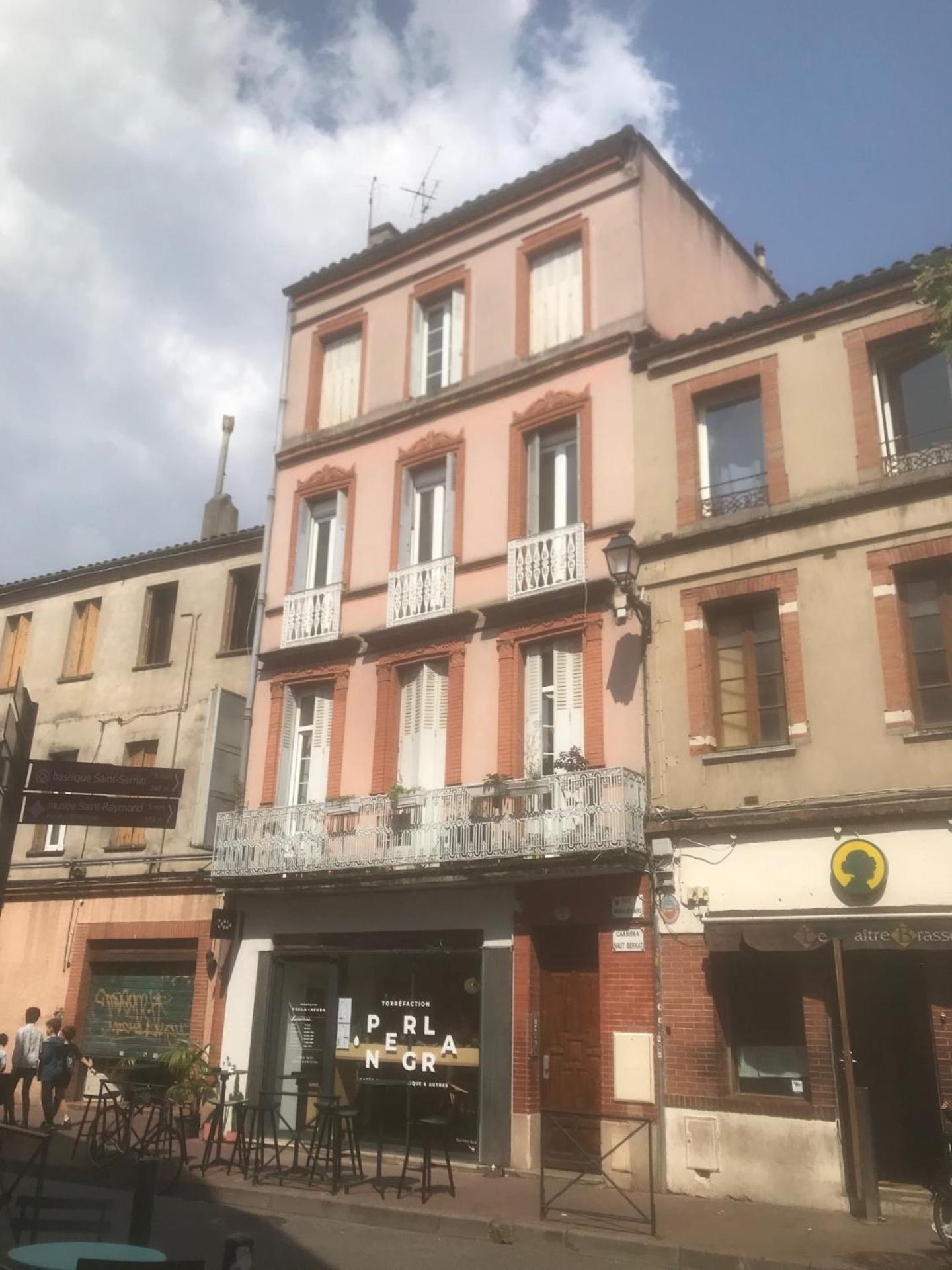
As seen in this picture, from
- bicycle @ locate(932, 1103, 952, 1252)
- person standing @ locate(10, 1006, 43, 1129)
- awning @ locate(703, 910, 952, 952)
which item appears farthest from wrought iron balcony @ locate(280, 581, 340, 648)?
bicycle @ locate(932, 1103, 952, 1252)

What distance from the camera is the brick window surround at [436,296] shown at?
59.8 feet

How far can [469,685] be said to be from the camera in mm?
15617

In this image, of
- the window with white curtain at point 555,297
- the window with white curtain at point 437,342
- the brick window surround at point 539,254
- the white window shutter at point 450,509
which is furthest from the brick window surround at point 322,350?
the window with white curtain at point 555,297

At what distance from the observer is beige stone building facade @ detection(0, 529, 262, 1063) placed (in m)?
17.7

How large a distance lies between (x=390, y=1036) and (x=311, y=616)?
6.79m

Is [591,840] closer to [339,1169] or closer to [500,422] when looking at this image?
[339,1169]

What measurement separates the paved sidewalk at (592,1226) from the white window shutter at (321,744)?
19.8 feet

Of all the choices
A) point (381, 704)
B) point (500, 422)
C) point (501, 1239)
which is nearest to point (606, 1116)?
point (501, 1239)

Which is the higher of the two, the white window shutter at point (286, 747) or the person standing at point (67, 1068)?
the white window shutter at point (286, 747)

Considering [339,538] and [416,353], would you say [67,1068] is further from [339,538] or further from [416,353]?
[416,353]

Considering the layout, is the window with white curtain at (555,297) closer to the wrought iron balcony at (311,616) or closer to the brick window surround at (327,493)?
the brick window surround at (327,493)

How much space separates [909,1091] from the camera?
11359 mm

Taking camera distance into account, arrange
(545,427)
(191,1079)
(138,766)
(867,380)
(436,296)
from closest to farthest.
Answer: (867,380), (191,1079), (545,427), (138,766), (436,296)

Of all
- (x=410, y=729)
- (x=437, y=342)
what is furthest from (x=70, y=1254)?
(x=437, y=342)
